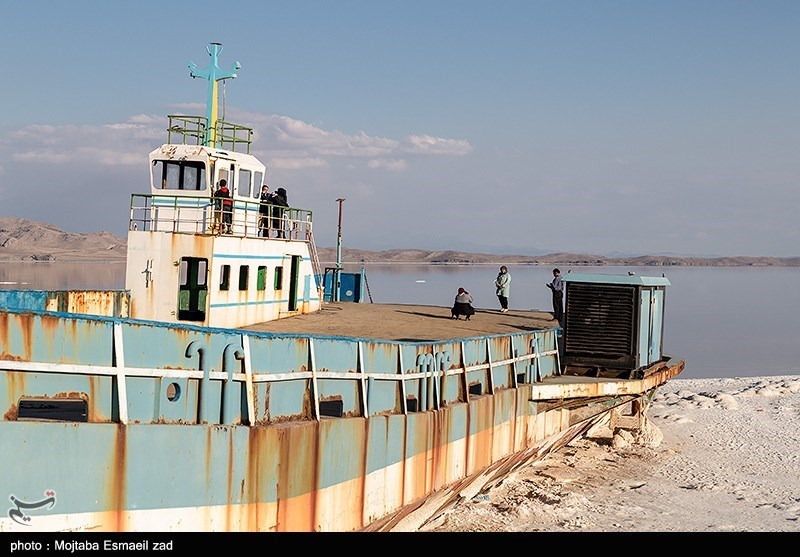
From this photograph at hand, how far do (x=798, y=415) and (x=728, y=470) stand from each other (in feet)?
30.8

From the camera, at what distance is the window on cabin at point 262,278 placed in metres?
23.5

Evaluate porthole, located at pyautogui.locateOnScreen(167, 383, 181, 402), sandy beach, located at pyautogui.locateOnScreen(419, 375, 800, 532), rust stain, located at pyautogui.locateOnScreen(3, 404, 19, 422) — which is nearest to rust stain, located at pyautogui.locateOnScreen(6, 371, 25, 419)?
rust stain, located at pyautogui.locateOnScreen(3, 404, 19, 422)

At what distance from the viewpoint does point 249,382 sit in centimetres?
1155

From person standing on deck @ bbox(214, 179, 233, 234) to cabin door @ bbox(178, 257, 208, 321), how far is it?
1.51 m

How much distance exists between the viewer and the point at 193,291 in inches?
853

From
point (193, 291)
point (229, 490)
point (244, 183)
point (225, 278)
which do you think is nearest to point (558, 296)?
point (244, 183)

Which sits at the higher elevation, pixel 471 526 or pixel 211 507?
pixel 211 507

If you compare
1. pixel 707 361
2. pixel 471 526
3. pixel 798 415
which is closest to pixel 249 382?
pixel 471 526

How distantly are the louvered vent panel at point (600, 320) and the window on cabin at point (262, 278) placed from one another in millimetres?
7803

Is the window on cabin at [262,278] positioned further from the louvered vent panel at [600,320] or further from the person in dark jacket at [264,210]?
the louvered vent panel at [600,320]

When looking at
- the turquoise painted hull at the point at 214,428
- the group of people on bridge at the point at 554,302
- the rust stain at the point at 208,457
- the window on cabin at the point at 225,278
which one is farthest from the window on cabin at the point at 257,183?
the rust stain at the point at 208,457

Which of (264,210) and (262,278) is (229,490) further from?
(264,210)
